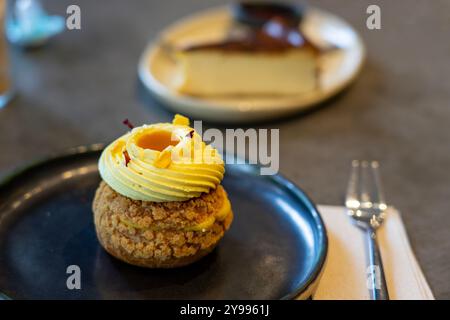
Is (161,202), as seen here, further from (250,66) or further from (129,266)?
(250,66)

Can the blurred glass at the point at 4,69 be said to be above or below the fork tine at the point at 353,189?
above

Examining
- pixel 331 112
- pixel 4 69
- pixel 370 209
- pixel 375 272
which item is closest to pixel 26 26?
pixel 4 69

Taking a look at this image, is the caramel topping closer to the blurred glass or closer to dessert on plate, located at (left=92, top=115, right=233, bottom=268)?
dessert on plate, located at (left=92, top=115, right=233, bottom=268)

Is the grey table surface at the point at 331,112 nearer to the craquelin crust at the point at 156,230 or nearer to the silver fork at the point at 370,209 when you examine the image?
the silver fork at the point at 370,209

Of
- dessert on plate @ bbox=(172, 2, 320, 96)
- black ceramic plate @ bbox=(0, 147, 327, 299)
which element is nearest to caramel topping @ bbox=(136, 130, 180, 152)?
black ceramic plate @ bbox=(0, 147, 327, 299)

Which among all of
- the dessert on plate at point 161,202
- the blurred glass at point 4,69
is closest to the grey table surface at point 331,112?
the blurred glass at point 4,69
